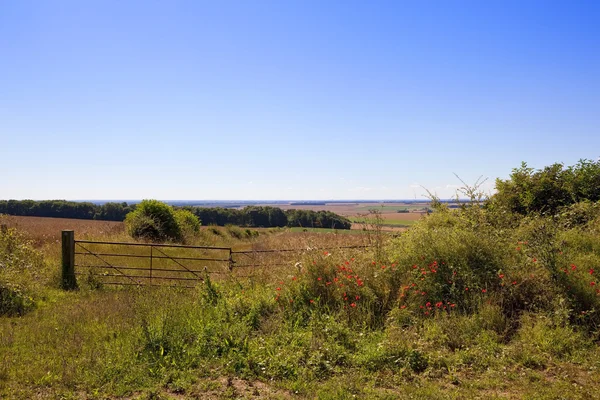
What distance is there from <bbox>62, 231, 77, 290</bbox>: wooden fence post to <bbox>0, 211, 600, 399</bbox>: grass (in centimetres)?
92

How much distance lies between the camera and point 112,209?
46000 millimetres

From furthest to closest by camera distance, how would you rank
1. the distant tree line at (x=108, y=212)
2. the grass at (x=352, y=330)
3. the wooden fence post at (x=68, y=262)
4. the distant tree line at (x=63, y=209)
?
1. the distant tree line at (x=63, y=209)
2. the distant tree line at (x=108, y=212)
3. the wooden fence post at (x=68, y=262)
4. the grass at (x=352, y=330)

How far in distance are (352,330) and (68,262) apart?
26.2ft

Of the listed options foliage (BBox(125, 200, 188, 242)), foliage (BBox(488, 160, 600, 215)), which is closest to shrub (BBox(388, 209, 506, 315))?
foliage (BBox(488, 160, 600, 215))

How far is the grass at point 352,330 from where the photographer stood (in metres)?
4.71

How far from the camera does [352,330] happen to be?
20.3 ft

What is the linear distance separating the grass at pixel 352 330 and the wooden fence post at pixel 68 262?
917 millimetres

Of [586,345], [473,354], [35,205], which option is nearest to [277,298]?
[473,354]

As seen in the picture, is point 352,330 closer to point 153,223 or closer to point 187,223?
point 153,223

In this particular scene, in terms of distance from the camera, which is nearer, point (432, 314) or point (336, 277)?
point (432, 314)

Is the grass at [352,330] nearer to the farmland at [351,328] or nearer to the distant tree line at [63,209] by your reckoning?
the farmland at [351,328]

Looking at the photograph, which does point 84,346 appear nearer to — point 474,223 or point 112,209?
point 474,223

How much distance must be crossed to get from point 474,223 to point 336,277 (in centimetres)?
398

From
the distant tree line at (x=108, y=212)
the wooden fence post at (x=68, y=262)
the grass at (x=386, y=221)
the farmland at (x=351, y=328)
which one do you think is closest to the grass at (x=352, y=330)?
the farmland at (x=351, y=328)
